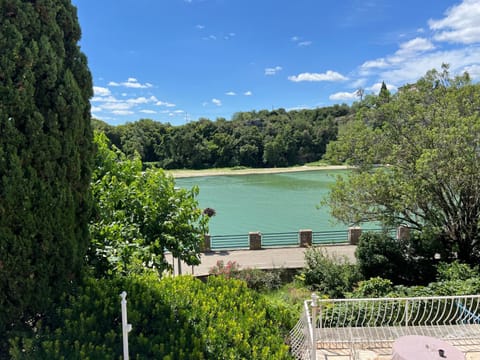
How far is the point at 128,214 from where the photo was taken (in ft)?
18.1

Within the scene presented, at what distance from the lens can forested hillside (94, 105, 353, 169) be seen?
6325 centimetres

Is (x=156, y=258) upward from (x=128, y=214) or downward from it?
downward

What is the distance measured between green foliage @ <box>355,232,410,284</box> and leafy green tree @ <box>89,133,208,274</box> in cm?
647

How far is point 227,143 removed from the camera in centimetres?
6525

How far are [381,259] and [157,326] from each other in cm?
850

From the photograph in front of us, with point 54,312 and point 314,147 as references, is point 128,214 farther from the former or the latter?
point 314,147

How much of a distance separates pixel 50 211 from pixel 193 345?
1.86 m

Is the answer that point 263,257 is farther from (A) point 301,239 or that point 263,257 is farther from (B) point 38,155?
(B) point 38,155

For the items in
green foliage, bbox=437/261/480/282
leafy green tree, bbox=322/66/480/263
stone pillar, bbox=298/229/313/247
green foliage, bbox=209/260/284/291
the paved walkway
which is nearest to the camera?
green foliage, bbox=437/261/480/282

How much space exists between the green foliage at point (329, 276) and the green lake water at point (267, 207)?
5.12m

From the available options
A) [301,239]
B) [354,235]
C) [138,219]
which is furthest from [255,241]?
[138,219]

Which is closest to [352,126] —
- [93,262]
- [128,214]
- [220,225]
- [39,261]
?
[128,214]

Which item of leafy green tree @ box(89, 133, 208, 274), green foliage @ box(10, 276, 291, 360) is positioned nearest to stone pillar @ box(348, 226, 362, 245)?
leafy green tree @ box(89, 133, 208, 274)

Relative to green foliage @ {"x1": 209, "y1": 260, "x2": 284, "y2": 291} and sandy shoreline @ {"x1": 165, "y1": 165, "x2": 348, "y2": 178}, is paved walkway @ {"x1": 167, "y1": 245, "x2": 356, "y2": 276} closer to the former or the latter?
green foliage @ {"x1": 209, "y1": 260, "x2": 284, "y2": 291}
